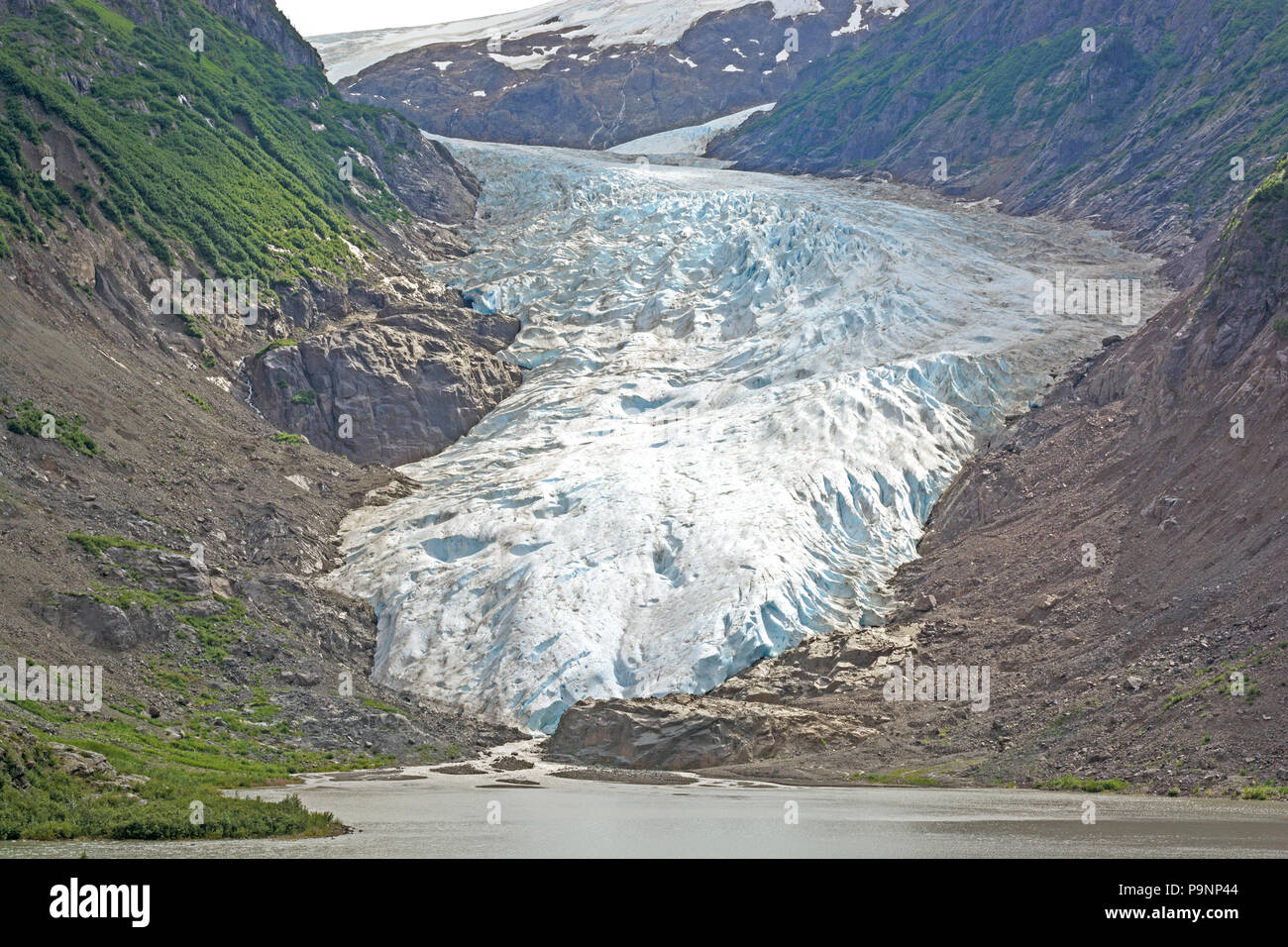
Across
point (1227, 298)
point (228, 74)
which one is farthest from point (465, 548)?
point (228, 74)

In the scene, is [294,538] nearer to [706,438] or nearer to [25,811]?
[706,438]

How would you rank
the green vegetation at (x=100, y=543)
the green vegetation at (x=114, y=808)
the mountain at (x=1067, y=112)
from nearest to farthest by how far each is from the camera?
the green vegetation at (x=114, y=808), the green vegetation at (x=100, y=543), the mountain at (x=1067, y=112)

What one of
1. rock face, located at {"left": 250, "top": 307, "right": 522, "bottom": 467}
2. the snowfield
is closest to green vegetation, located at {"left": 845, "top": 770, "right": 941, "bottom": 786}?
rock face, located at {"left": 250, "top": 307, "right": 522, "bottom": 467}

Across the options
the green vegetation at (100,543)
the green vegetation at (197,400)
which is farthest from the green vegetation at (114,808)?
the green vegetation at (197,400)

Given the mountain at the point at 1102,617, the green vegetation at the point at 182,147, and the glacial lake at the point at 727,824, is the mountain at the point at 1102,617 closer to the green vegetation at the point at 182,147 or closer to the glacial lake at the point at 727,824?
the glacial lake at the point at 727,824

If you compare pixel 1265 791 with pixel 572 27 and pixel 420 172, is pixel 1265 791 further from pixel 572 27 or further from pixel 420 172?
pixel 572 27

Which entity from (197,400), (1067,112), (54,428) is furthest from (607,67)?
(54,428)
